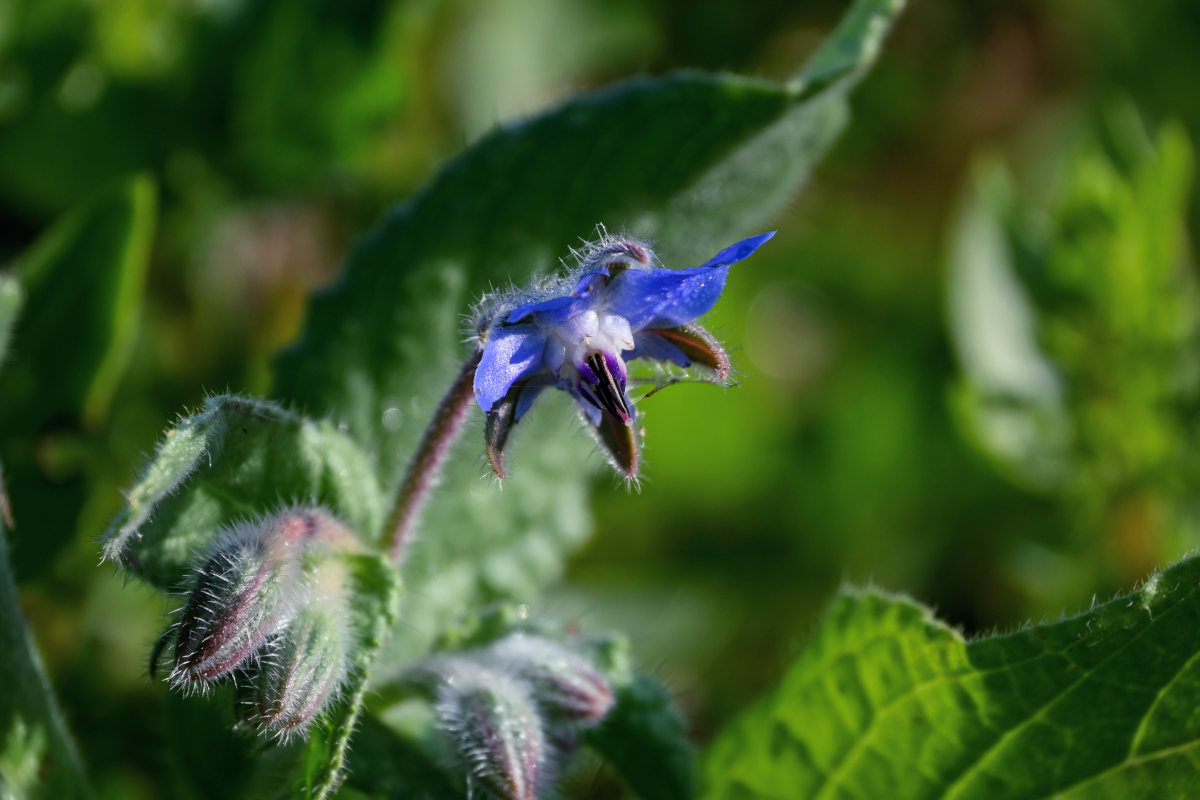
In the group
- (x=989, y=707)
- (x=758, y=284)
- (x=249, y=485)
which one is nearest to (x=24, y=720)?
(x=249, y=485)

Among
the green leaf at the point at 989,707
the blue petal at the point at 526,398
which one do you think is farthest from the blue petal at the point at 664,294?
the green leaf at the point at 989,707

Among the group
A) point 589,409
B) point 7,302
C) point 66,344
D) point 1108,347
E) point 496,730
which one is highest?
point 1108,347

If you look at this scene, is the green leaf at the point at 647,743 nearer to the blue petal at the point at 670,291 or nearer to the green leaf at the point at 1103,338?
the blue petal at the point at 670,291

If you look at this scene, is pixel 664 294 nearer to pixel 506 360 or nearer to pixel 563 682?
pixel 506 360

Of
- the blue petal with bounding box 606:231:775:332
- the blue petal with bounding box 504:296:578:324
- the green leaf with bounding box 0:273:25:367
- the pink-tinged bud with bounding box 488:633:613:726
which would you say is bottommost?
the pink-tinged bud with bounding box 488:633:613:726

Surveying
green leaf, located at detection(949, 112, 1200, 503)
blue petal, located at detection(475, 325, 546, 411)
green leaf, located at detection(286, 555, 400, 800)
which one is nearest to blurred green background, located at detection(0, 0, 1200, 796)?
green leaf, located at detection(949, 112, 1200, 503)

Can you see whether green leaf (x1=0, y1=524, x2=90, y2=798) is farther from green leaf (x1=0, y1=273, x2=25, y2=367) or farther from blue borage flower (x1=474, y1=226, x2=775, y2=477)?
blue borage flower (x1=474, y1=226, x2=775, y2=477)
